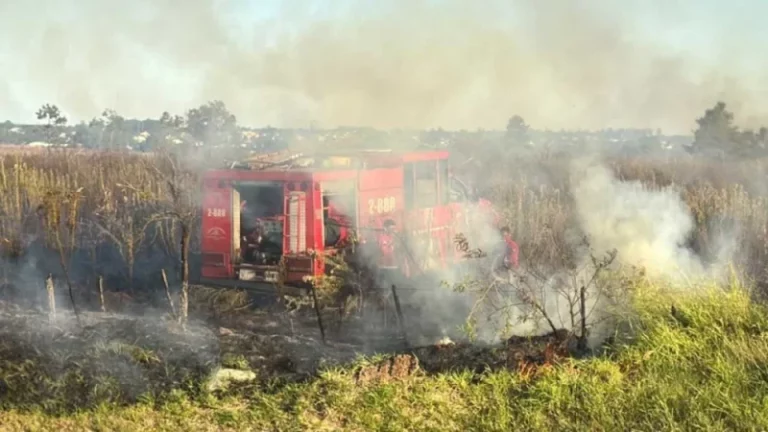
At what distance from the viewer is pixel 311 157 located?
10.3 metres

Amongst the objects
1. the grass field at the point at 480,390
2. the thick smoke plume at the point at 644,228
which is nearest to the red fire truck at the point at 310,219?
the thick smoke plume at the point at 644,228

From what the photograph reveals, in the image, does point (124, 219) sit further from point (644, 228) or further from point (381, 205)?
point (644, 228)

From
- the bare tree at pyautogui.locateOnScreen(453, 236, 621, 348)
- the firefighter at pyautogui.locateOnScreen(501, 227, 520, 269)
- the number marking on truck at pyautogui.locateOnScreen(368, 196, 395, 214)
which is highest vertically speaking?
the number marking on truck at pyautogui.locateOnScreen(368, 196, 395, 214)

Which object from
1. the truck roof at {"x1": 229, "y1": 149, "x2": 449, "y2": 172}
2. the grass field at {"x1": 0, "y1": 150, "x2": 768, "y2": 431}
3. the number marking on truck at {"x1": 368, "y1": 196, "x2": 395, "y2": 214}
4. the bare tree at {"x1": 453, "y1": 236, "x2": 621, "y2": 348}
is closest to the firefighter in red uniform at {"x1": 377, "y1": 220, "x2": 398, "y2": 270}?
the number marking on truck at {"x1": 368, "y1": 196, "x2": 395, "y2": 214}

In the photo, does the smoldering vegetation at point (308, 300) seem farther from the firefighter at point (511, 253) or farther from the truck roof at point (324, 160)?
the truck roof at point (324, 160)

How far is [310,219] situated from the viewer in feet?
31.7

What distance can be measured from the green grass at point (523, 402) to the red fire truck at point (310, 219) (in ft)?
10.4

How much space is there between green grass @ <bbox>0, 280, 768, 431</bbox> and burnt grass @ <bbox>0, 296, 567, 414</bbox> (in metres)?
0.20

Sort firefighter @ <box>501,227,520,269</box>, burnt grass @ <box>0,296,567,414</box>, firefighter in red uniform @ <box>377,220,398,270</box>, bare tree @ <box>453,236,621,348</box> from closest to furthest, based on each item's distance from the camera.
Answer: burnt grass @ <box>0,296,567,414</box> → bare tree @ <box>453,236,621,348</box> → firefighter @ <box>501,227,520,269</box> → firefighter in red uniform @ <box>377,220,398,270</box>

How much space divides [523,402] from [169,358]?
332 cm

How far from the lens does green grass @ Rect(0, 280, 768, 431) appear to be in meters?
5.41

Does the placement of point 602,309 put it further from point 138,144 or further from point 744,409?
point 138,144

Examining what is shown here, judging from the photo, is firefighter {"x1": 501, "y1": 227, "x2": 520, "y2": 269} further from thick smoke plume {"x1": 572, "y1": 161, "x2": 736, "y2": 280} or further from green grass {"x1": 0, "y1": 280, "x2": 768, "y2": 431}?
green grass {"x1": 0, "y1": 280, "x2": 768, "y2": 431}

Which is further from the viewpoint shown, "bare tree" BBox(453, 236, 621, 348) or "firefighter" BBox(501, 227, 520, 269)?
"firefighter" BBox(501, 227, 520, 269)
